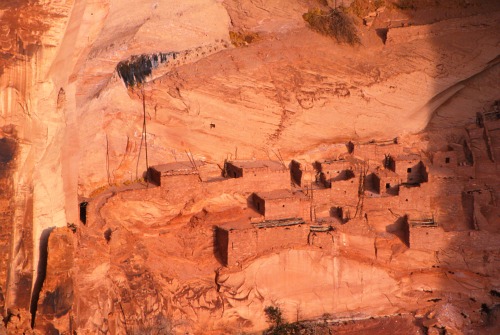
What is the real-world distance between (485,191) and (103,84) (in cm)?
732

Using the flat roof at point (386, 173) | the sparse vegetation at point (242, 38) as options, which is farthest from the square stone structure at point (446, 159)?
the sparse vegetation at point (242, 38)

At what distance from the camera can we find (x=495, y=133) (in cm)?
1848

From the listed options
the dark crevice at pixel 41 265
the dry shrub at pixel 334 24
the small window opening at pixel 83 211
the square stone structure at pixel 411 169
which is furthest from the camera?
the square stone structure at pixel 411 169

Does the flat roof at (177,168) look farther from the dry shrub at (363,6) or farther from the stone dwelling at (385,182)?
the dry shrub at (363,6)

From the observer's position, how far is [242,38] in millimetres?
17000

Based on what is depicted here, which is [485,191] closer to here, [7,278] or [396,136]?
[396,136]

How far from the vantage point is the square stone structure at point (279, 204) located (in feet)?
53.3

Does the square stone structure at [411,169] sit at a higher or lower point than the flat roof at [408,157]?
lower

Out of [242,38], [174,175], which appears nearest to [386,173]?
[242,38]

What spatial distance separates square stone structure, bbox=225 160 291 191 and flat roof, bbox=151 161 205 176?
61cm

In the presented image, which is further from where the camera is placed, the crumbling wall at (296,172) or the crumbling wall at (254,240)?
the crumbling wall at (296,172)

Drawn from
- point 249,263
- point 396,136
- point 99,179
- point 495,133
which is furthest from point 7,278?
point 495,133

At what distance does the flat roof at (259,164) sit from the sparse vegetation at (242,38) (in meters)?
1.96

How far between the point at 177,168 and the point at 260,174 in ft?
4.79
